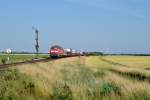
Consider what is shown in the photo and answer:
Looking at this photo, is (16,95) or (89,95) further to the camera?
(89,95)

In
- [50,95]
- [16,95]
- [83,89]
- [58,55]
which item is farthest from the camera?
[58,55]

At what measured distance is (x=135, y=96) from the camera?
18.0 metres

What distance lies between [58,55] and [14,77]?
259 ft

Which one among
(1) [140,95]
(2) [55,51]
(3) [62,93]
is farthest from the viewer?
(2) [55,51]

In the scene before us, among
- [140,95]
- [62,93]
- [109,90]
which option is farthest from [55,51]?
[62,93]

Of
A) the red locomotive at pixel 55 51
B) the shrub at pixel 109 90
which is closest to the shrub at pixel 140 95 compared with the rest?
the shrub at pixel 109 90

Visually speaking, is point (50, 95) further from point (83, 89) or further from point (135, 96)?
point (135, 96)

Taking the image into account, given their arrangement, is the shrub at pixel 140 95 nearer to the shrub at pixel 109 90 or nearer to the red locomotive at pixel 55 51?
the shrub at pixel 109 90

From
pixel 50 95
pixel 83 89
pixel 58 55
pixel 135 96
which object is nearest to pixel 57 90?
pixel 50 95

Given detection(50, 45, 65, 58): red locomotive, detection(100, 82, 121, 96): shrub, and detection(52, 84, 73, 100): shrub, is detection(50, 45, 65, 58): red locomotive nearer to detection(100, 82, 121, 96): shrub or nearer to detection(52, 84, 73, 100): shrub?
detection(100, 82, 121, 96): shrub

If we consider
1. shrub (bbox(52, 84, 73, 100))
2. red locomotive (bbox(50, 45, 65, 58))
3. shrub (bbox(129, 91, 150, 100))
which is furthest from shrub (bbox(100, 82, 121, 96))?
red locomotive (bbox(50, 45, 65, 58))

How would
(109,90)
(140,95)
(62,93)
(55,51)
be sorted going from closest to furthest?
(62,93) < (140,95) < (109,90) < (55,51)

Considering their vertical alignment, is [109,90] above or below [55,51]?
below

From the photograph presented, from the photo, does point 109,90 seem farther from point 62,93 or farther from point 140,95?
point 62,93
